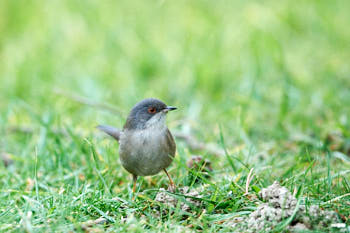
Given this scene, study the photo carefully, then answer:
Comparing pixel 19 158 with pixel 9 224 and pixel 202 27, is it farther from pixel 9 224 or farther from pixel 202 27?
pixel 202 27

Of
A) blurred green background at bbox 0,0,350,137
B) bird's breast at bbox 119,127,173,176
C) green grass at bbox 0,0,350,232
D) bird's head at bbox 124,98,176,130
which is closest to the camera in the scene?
green grass at bbox 0,0,350,232

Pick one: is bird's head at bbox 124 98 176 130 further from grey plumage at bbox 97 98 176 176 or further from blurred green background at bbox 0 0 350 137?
blurred green background at bbox 0 0 350 137

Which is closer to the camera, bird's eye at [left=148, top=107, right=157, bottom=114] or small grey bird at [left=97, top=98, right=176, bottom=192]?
small grey bird at [left=97, top=98, right=176, bottom=192]

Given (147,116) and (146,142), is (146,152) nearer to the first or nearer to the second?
(146,142)

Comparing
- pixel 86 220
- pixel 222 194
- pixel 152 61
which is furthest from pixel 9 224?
pixel 152 61

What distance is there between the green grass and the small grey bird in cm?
23

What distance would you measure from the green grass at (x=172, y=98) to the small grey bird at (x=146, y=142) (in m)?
0.23

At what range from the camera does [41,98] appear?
7.87 meters

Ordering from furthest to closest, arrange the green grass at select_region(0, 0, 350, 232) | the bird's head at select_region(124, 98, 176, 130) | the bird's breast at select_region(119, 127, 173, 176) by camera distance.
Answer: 1. the bird's head at select_region(124, 98, 176, 130)
2. the bird's breast at select_region(119, 127, 173, 176)
3. the green grass at select_region(0, 0, 350, 232)

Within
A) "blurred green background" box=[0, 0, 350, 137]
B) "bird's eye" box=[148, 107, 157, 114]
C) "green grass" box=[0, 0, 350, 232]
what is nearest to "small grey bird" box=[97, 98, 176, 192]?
"bird's eye" box=[148, 107, 157, 114]

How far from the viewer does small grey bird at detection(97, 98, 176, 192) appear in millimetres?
4715

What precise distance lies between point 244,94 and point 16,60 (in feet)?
13.1

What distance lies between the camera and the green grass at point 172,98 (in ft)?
13.9

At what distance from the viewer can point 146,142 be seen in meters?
4.77
